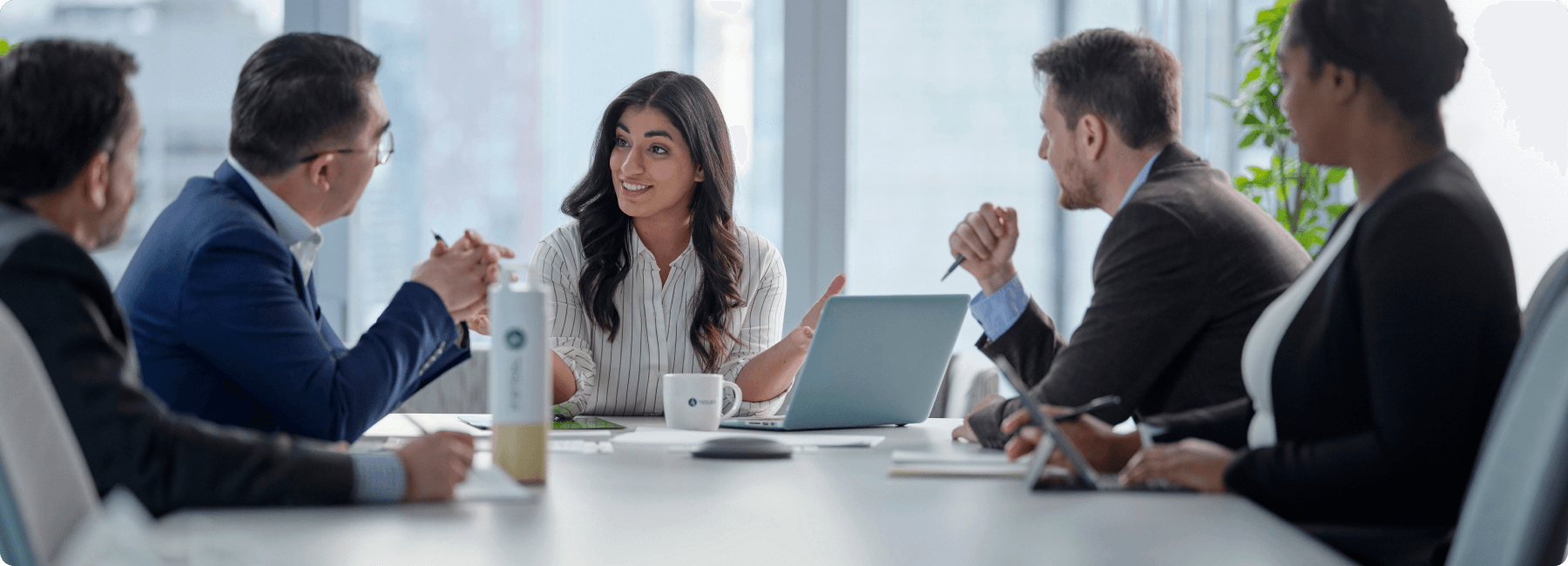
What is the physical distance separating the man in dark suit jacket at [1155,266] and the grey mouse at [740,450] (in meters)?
0.33

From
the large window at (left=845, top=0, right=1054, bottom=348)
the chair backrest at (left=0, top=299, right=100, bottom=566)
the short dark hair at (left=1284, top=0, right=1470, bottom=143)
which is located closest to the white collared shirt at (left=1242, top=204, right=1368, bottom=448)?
the short dark hair at (left=1284, top=0, right=1470, bottom=143)

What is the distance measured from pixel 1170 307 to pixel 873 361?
0.45m

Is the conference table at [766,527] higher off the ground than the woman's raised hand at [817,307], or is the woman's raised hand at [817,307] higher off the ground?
the conference table at [766,527]

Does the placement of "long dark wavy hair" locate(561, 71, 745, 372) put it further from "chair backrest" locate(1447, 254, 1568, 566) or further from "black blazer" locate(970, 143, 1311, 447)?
"chair backrest" locate(1447, 254, 1568, 566)

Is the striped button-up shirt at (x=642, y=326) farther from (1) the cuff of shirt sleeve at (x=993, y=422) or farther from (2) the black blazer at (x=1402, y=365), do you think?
(2) the black blazer at (x=1402, y=365)

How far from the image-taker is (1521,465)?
2.97 feet

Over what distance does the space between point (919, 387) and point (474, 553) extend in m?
1.10

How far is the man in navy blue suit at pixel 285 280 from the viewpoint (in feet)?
4.52

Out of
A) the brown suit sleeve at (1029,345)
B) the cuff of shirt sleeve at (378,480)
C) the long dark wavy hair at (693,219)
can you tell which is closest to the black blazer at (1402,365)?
the brown suit sleeve at (1029,345)

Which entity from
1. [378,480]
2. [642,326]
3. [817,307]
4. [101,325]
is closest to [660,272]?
[642,326]

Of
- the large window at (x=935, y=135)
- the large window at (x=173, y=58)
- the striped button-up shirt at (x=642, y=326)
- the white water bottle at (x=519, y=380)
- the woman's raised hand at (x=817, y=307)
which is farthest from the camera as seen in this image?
the large window at (x=935, y=135)

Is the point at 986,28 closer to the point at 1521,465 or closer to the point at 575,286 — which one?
the point at 575,286

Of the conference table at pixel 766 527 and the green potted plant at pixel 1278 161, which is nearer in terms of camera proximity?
the conference table at pixel 766 527

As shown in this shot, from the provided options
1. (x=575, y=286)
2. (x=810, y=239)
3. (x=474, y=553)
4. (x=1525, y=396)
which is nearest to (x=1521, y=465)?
(x=1525, y=396)
